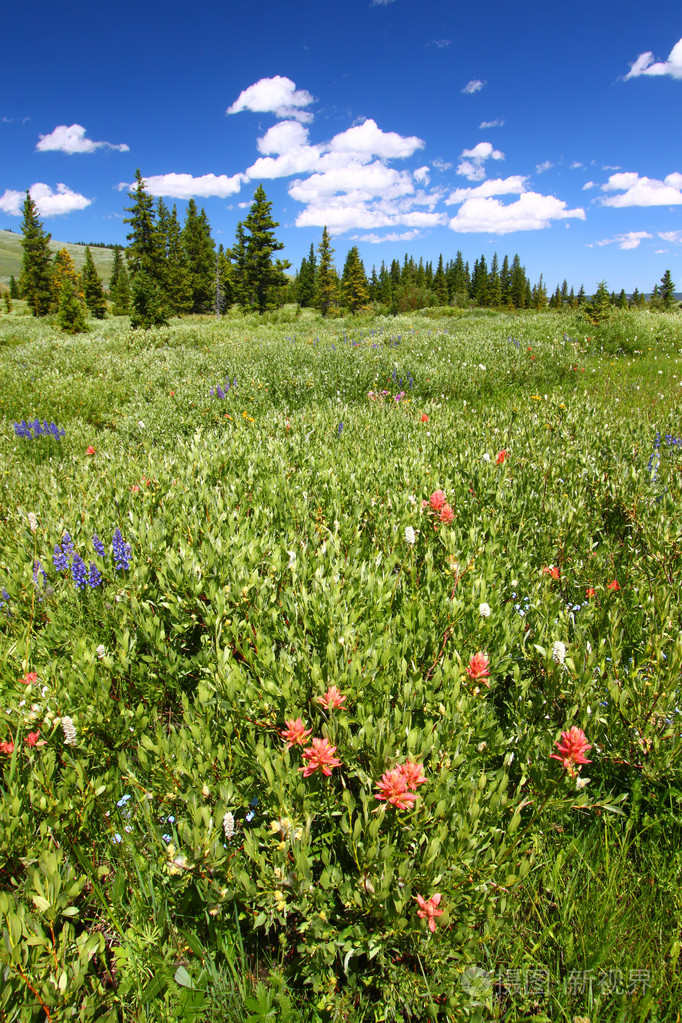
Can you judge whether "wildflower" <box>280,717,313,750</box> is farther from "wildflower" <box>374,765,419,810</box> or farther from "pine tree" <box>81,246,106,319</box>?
"pine tree" <box>81,246,106,319</box>

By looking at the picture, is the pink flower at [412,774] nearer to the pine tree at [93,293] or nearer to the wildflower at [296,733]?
the wildflower at [296,733]

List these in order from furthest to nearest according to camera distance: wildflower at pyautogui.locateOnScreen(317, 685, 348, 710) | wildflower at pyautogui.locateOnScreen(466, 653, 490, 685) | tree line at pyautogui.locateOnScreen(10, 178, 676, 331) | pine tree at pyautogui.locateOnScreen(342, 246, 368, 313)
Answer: pine tree at pyautogui.locateOnScreen(342, 246, 368, 313) → tree line at pyautogui.locateOnScreen(10, 178, 676, 331) → wildflower at pyautogui.locateOnScreen(466, 653, 490, 685) → wildflower at pyautogui.locateOnScreen(317, 685, 348, 710)

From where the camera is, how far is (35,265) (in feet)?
174

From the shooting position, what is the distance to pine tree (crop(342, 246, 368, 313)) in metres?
65.0

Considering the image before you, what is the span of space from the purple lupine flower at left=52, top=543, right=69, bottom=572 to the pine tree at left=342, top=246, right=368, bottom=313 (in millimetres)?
66441

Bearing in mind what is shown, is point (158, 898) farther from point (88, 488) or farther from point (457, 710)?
point (88, 488)

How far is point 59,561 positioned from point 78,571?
0.25 metres

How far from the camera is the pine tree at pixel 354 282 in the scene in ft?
213

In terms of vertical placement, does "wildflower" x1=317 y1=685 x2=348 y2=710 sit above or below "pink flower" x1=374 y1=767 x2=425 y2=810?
above

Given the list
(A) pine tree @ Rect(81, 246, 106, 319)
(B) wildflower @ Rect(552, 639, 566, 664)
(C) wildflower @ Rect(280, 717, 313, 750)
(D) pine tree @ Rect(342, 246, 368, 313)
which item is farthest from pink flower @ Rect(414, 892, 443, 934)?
(A) pine tree @ Rect(81, 246, 106, 319)

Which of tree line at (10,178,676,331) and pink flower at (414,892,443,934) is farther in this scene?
tree line at (10,178,676,331)

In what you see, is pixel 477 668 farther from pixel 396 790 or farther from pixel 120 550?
pixel 120 550

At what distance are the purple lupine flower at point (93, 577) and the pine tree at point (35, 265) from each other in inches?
2546

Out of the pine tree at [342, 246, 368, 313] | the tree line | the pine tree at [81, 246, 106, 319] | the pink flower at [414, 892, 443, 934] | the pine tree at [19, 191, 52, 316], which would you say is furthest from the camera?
the pine tree at [342, 246, 368, 313]
